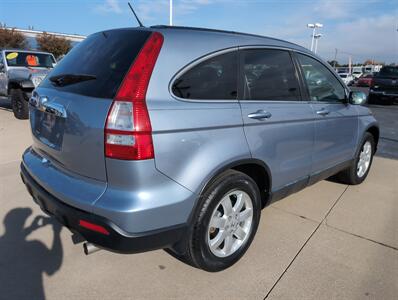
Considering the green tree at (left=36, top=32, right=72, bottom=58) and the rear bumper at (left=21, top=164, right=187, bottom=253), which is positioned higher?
the green tree at (left=36, top=32, right=72, bottom=58)

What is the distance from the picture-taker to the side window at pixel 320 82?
330cm

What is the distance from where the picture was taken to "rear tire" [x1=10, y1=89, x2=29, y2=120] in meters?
8.23

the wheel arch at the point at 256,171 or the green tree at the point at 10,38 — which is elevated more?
the green tree at the point at 10,38

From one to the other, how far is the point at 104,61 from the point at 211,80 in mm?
737

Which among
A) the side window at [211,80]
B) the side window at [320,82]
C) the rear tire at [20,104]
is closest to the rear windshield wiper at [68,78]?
the side window at [211,80]

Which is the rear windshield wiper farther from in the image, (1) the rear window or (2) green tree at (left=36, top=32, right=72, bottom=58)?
(2) green tree at (left=36, top=32, right=72, bottom=58)

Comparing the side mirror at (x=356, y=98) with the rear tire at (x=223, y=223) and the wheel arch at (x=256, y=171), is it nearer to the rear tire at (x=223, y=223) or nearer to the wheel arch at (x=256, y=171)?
the wheel arch at (x=256, y=171)

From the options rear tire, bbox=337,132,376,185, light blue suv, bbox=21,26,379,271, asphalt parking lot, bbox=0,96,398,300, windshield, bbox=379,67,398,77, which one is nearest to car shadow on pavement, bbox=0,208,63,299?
asphalt parking lot, bbox=0,96,398,300

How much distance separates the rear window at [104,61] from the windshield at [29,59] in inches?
324

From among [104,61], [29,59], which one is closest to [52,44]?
[29,59]

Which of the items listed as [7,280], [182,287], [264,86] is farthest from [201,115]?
[7,280]

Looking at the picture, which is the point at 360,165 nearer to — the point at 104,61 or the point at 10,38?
the point at 104,61

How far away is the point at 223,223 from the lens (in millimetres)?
2516

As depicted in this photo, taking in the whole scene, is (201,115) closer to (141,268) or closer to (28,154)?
(141,268)
